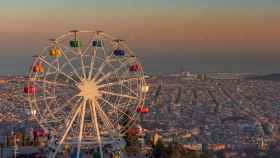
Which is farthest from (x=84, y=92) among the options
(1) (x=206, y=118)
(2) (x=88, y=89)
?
(1) (x=206, y=118)

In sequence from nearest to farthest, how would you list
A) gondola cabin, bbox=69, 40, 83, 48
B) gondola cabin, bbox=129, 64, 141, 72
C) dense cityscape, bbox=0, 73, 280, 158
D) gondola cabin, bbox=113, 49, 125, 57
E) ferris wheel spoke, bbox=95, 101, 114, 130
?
1. ferris wheel spoke, bbox=95, 101, 114, 130
2. gondola cabin, bbox=69, 40, 83, 48
3. gondola cabin, bbox=113, 49, 125, 57
4. gondola cabin, bbox=129, 64, 141, 72
5. dense cityscape, bbox=0, 73, 280, 158

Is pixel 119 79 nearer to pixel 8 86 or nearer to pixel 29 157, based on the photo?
pixel 29 157

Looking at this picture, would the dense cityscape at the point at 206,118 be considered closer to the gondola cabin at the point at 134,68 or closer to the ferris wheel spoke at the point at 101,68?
the ferris wheel spoke at the point at 101,68

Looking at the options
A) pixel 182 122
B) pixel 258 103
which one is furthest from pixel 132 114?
pixel 258 103

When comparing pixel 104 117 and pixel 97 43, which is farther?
pixel 97 43

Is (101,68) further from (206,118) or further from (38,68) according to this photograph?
(206,118)

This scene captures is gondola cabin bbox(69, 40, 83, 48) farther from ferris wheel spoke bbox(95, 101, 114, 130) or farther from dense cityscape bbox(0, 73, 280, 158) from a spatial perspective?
dense cityscape bbox(0, 73, 280, 158)
